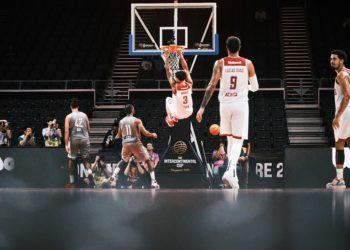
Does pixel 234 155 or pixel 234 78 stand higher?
pixel 234 78

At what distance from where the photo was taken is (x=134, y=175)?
A: 50.2ft

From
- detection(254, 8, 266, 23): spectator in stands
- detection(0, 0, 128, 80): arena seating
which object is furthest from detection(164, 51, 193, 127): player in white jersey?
detection(254, 8, 266, 23): spectator in stands

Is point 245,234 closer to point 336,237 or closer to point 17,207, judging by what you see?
point 336,237

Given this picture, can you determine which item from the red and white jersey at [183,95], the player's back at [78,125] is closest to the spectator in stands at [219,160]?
the player's back at [78,125]

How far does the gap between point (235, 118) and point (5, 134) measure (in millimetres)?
10581

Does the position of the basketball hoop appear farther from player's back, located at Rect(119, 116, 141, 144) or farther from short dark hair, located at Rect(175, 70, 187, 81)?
short dark hair, located at Rect(175, 70, 187, 81)

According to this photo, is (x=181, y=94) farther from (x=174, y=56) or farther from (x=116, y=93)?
(x=116, y=93)

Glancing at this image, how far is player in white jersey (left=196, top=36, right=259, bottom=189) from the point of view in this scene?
8086 mm

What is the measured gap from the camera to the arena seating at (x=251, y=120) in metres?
19.4

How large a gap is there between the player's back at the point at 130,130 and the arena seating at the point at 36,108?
27.1ft

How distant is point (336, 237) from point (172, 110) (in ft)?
23.7

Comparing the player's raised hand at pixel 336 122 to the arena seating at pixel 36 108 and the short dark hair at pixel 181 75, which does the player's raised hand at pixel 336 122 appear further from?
the arena seating at pixel 36 108

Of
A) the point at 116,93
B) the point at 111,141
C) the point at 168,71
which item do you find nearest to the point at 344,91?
the point at 168,71

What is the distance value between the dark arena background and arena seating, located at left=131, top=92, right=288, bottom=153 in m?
0.04
